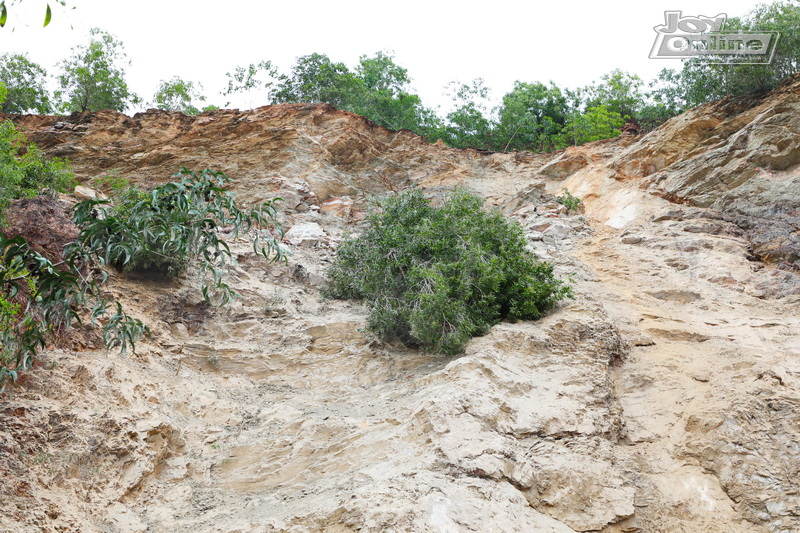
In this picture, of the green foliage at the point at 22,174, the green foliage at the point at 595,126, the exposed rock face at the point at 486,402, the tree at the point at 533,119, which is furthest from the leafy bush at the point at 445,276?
the tree at the point at 533,119

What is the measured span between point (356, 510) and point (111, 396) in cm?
366

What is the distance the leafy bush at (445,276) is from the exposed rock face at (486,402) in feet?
1.15

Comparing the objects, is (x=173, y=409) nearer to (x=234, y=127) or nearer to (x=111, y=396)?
(x=111, y=396)

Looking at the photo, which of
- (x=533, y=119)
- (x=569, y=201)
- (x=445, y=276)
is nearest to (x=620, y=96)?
(x=533, y=119)

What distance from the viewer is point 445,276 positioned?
29.5ft

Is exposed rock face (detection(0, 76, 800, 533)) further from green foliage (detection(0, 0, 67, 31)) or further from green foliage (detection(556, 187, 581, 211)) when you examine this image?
green foliage (detection(0, 0, 67, 31))

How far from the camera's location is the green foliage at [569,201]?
15.0 m

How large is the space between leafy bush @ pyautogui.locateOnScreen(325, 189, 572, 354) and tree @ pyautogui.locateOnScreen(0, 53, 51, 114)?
53.0ft

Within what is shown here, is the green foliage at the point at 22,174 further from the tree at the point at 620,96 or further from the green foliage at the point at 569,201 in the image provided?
the tree at the point at 620,96

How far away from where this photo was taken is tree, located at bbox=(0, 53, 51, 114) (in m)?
20.2

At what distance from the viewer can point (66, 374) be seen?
654 centimetres

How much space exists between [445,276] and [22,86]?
1940cm

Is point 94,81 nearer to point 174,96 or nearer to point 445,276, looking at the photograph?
point 174,96

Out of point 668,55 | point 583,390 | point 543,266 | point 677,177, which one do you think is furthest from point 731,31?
point 583,390
